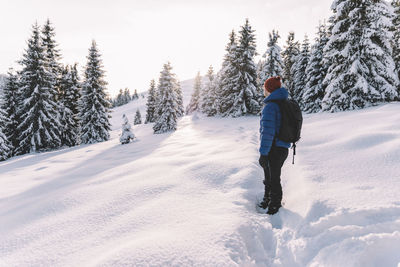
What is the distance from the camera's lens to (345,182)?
3.41m

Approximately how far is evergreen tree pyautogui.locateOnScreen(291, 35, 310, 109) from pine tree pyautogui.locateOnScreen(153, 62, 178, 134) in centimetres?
1639

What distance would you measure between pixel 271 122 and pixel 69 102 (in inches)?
1109

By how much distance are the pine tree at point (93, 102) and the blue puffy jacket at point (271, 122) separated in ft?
74.8

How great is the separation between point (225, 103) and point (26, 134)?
2124 centimetres

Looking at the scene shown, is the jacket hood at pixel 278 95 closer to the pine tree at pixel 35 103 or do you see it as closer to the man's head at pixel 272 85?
the man's head at pixel 272 85

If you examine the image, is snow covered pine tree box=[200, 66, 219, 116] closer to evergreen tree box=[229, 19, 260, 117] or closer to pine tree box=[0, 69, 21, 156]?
evergreen tree box=[229, 19, 260, 117]

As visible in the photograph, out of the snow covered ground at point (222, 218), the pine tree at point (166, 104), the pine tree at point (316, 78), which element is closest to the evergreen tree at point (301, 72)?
the pine tree at point (316, 78)

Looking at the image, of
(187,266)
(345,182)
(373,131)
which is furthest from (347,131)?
(187,266)

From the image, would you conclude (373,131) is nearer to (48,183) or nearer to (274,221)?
(274,221)

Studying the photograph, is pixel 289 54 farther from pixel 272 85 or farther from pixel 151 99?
pixel 272 85

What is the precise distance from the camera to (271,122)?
311cm

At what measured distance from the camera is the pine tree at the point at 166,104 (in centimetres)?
2361

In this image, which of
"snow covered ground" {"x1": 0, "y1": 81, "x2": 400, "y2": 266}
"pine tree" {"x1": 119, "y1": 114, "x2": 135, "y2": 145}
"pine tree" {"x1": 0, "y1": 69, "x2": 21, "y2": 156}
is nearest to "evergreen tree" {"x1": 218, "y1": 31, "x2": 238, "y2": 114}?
"pine tree" {"x1": 119, "y1": 114, "x2": 135, "y2": 145}

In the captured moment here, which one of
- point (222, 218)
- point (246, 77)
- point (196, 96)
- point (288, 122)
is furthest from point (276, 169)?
point (196, 96)
